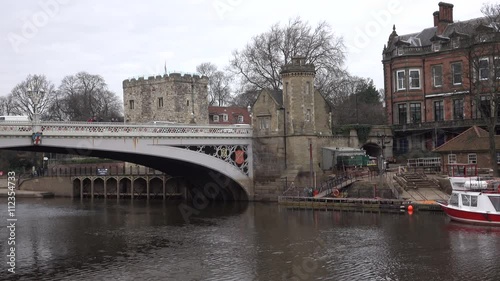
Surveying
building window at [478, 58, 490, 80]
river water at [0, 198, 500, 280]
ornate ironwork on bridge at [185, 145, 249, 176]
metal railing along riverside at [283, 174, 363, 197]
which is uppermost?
building window at [478, 58, 490, 80]

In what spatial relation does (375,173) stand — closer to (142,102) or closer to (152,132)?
(152,132)

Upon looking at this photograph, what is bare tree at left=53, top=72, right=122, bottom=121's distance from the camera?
275ft

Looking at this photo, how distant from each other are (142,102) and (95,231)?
31618 millimetres

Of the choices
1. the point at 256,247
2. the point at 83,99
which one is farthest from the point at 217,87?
the point at 256,247

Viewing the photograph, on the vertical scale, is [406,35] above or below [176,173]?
above

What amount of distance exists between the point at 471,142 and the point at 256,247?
20456 millimetres

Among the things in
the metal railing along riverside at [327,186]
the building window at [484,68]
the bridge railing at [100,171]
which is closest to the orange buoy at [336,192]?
the metal railing along riverside at [327,186]

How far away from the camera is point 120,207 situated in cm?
4784

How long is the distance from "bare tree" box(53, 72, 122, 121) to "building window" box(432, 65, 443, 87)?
46.6 meters

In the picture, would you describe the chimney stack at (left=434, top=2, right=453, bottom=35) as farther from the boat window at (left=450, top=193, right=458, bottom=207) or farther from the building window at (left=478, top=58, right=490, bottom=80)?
the boat window at (left=450, top=193, right=458, bottom=207)

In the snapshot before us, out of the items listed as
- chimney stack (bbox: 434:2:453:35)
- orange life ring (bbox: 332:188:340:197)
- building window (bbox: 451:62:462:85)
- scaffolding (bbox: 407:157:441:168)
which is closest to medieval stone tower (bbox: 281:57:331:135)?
orange life ring (bbox: 332:188:340:197)

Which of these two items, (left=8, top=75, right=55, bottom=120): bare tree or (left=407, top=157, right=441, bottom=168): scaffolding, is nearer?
(left=407, top=157, right=441, bottom=168): scaffolding

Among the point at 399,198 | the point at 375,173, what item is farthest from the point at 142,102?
the point at 399,198

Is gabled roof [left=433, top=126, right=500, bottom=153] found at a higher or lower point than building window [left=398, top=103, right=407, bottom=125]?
lower
